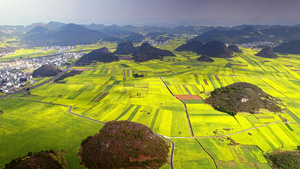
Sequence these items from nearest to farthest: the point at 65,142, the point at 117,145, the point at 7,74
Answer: the point at 117,145 → the point at 65,142 → the point at 7,74

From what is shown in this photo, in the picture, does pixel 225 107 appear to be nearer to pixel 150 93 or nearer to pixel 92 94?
pixel 150 93

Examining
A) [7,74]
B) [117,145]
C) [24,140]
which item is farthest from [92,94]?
[7,74]

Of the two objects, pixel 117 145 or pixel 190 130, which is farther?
pixel 190 130

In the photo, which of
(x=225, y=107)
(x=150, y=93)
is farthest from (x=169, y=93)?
(x=225, y=107)

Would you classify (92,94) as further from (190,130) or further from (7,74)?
(7,74)

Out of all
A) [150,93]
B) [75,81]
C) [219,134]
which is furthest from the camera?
[75,81]

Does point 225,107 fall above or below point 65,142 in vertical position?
above
